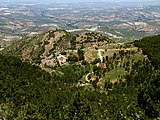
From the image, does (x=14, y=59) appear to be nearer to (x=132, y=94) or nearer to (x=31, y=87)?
(x=31, y=87)

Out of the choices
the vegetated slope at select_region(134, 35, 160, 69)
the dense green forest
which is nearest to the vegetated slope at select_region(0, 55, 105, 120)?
the dense green forest

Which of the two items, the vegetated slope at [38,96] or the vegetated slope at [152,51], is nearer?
the vegetated slope at [38,96]

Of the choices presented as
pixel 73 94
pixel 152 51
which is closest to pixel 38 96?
pixel 73 94

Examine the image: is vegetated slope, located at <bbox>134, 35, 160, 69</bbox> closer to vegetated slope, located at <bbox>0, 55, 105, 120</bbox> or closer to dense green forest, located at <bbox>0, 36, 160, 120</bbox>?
dense green forest, located at <bbox>0, 36, 160, 120</bbox>

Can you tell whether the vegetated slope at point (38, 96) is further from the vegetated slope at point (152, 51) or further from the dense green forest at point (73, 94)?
the vegetated slope at point (152, 51)

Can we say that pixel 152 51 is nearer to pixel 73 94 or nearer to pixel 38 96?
pixel 73 94

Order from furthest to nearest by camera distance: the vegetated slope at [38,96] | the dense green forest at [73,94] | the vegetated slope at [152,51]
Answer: the vegetated slope at [152,51] → the dense green forest at [73,94] → the vegetated slope at [38,96]

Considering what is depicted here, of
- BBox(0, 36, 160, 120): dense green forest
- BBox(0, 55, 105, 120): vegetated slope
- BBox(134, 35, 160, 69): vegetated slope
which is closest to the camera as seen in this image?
BBox(0, 55, 105, 120): vegetated slope

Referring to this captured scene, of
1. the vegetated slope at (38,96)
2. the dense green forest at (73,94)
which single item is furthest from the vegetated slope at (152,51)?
the vegetated slope at (38,96)
